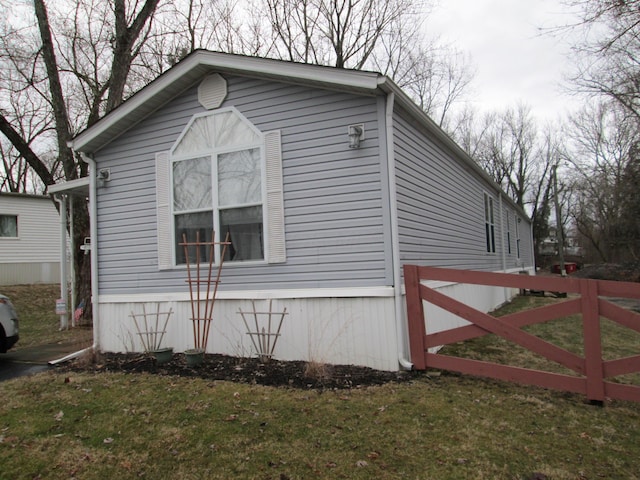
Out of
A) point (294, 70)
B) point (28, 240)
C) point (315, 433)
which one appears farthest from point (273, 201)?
point (28, 240)

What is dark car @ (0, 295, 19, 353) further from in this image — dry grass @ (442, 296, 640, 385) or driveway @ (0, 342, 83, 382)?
dry grass @ (442, 296, 640, 385)

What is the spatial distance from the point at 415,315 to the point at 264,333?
1.90 meters

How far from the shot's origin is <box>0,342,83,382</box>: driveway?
18.7 ft

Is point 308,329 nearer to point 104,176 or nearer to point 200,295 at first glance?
point 200,295

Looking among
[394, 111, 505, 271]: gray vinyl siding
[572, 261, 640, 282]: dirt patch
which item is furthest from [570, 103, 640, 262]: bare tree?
[394, 111, 505, 271]: gray vinyl siding

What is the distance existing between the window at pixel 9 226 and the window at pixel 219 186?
14300 mm

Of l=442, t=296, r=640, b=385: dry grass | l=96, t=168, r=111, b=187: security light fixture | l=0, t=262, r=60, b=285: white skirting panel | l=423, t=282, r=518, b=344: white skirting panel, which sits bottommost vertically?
l=442, t=296, r=640, b=385: dry grass

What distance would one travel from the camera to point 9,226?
16.6 metres

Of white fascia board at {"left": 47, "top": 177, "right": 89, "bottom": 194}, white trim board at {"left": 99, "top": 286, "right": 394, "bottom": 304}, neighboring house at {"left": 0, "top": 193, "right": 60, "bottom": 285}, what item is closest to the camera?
white trim board at {"left": 99, "top": 286, "right": 394, "bottom": 304}

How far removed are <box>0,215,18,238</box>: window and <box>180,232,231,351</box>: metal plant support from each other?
47.5 feet

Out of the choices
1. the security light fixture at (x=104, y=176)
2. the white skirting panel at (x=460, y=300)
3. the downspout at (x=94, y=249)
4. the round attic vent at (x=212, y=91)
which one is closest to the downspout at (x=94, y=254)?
the downspout at (x=94, y=249)

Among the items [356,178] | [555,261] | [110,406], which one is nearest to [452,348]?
[356,178]

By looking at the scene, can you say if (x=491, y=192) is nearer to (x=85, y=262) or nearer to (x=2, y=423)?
(x=85, y=262)

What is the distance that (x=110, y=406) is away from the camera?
4.10 m
